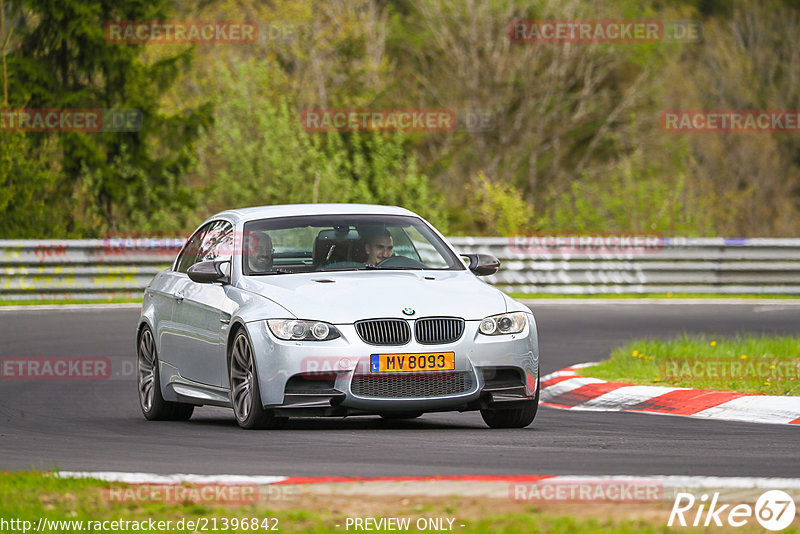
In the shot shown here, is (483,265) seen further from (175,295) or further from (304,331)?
(175,295)

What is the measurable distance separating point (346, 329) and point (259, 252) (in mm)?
1496

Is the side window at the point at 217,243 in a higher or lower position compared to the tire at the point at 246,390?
higher

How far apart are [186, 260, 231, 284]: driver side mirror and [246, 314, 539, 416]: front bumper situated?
2.98ft

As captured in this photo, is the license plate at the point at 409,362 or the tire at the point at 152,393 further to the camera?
the tire at the point at 152,393

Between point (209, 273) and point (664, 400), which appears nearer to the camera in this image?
point (209, 273)

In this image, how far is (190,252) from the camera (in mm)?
12711

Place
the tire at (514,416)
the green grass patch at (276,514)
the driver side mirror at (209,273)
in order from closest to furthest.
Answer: the green grass patch at (276,514) < the tire at (514,416) < the driver side mirror at (209,273)

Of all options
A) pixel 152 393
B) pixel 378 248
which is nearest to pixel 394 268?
pixel 378 248

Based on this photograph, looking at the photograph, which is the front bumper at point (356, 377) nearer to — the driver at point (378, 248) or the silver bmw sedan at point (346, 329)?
the silver bmw sedan at point (346, 329)

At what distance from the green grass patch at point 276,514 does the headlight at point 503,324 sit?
3.61m

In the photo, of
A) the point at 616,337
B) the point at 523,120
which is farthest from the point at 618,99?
the point at 616,337

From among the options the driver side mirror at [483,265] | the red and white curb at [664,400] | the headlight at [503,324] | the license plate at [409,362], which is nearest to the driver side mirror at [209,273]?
the license plate at [409,362]

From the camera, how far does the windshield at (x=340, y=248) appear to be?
11.4 metres

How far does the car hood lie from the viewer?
10.3 meters
